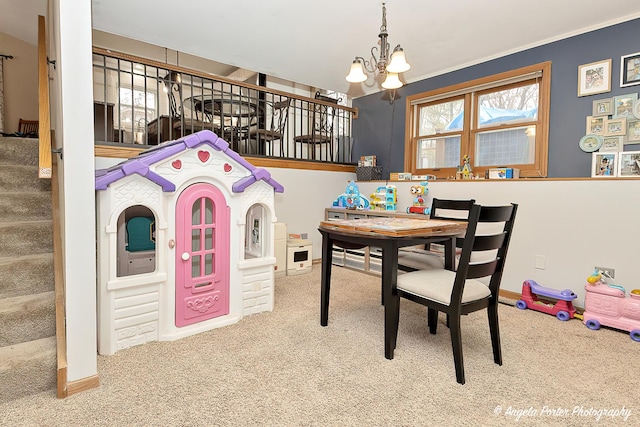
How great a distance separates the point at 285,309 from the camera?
2.80 meters

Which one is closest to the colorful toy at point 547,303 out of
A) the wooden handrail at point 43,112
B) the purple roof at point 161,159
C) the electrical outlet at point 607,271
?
the electrical outlet at point 607,271

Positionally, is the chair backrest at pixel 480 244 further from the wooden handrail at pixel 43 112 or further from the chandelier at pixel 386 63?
the wooden handrail at pixel 43 112

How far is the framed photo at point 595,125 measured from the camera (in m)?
2.95

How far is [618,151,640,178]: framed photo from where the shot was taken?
2756mm

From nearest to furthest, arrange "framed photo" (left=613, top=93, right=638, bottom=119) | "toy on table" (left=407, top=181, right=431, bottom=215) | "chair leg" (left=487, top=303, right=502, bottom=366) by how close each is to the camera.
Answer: "chair leg" (left=487, top=303, right=502, bottom=366) < "framed photo" (left=613, top=93, right=638, bottom=119) < "toy on table" (left=407, top=181, right=431, bottom=215)

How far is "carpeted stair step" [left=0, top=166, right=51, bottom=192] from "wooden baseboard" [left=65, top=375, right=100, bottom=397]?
189 centimetres

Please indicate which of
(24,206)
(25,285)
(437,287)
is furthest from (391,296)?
(24,206)

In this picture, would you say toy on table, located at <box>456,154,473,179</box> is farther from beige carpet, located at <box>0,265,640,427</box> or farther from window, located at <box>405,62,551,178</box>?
beige carpet, located at <box>0,265,640,427</box>

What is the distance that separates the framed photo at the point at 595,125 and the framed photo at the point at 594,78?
0.74 feet

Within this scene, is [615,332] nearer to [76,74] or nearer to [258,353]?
[258,353]

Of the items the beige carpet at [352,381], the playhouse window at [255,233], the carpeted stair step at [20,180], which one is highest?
the carpeted stair step at [20,180]

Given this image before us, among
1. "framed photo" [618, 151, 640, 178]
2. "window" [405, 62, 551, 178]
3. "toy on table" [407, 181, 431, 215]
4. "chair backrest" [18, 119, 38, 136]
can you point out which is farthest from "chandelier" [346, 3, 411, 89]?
"chair backrest" [18, 119, 38, 136]

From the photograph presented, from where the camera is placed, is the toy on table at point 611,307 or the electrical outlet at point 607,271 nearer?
the toy on table at point 611,307

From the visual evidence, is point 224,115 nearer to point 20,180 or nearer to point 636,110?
point 20,180
